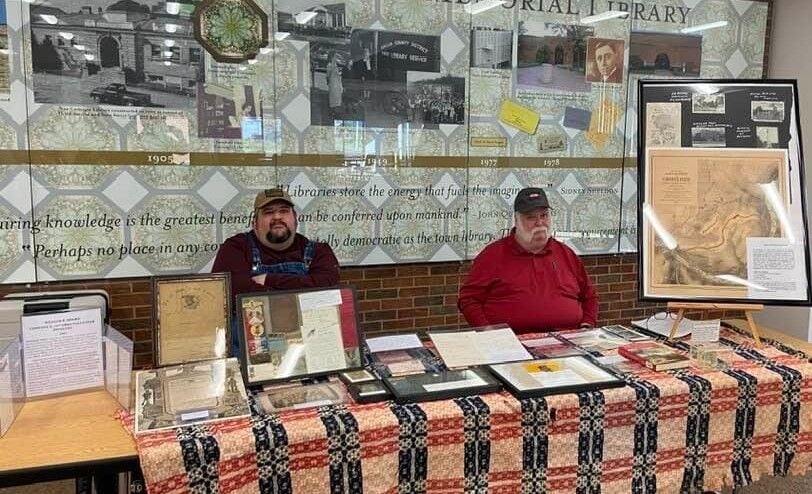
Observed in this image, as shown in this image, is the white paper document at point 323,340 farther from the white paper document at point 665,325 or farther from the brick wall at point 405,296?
the brick wall at point 405,296

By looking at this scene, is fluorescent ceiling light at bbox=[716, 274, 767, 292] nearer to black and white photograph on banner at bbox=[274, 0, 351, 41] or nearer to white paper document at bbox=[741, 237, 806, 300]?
white paper document at bbox=[741, 237, 806, 300]

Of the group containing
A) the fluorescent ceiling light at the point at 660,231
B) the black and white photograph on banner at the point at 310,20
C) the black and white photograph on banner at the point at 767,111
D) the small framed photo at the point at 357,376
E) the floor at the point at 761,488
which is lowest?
the floor at the point at 761,488

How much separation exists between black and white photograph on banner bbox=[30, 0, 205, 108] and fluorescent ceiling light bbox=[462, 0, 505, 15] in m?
1.50

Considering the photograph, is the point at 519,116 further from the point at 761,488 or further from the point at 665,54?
the point at 761,488

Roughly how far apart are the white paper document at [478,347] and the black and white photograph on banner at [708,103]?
114cm

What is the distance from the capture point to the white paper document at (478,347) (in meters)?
2.06

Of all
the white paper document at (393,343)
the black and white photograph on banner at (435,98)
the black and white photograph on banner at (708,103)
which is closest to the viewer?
the white paper document at (393,343)

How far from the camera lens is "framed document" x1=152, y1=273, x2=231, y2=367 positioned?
191 centimetres

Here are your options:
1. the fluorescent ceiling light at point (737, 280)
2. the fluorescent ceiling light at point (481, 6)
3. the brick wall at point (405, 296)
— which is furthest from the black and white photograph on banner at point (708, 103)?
the brick wall at point (405, 296)

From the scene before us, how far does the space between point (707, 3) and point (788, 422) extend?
3.12 metres

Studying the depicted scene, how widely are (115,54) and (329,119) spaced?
108cm

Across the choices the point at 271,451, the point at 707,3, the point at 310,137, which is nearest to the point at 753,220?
the point at 271,451

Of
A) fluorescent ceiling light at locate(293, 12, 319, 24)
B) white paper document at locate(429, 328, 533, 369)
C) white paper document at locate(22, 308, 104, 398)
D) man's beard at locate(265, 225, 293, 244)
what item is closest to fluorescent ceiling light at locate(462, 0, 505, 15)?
fluorescent ceiling light at locate(293, 12, 319, 24)

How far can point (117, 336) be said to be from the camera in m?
1.85
